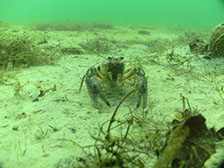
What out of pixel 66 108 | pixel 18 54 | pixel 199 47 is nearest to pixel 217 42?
pixel 199 47

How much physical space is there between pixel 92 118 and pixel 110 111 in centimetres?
38

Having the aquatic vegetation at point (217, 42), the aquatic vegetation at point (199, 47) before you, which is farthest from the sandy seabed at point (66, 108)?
the aquatic vegetation at point (199, 47)

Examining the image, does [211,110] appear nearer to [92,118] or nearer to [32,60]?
[92,118]

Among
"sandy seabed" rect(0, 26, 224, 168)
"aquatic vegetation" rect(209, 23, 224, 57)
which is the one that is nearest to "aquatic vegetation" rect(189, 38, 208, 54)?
"aquatic vegetation" rect(209, 23, 224, 57)

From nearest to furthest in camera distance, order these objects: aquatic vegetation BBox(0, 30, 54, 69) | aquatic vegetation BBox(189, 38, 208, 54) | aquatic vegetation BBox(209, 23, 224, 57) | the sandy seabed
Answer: the sandy seabed
aquatic vegetation BBox(0, 30, 54, 69)
aquatic vegetation BBox(209, 23, 224, 57)
aquatic vegetation BBox(189, 38, 208, 54)

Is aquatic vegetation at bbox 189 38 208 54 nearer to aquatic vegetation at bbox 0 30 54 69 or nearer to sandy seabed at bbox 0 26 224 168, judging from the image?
sandy seabed at bbox 0 26 224 168

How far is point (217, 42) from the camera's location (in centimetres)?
474

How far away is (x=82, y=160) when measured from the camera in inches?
63.7

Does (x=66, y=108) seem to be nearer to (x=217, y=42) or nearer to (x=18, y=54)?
(x=18, y=54)

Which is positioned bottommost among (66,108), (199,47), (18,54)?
(66,108)

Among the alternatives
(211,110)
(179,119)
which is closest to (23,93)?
(179,119)

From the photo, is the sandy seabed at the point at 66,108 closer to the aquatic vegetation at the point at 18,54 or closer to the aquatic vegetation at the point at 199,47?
the aquatic vegetation at the point at 18,54

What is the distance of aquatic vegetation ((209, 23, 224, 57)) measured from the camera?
4629 mm

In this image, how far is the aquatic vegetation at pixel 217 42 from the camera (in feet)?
15.2
